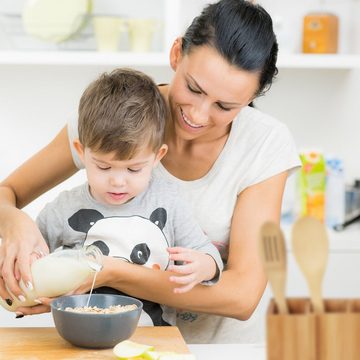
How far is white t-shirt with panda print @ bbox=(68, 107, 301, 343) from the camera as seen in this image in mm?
1854

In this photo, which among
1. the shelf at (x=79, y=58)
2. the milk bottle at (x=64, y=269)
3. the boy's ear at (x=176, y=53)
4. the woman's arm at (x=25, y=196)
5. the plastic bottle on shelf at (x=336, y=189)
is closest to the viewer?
the milk bottle at (x=64, y=269)

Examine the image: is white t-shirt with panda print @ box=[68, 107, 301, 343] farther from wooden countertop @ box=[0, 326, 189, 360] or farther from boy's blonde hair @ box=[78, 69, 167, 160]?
wooden countertop @ box=[0, 326, 189, 360]

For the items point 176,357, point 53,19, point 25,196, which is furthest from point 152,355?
point 53,19

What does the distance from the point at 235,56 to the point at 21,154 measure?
1839mm

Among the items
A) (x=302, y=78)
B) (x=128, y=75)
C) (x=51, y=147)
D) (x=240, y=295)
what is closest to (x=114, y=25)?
(x=302, y=78)

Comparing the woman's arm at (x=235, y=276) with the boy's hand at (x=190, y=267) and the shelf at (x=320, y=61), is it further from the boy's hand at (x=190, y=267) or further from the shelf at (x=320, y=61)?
the shelf at (x=320, y=61)

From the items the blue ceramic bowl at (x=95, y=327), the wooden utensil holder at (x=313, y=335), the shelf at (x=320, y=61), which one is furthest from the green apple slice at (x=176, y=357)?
the shelf at (x=320, y=61)

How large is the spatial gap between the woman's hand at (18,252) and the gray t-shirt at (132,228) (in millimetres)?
106

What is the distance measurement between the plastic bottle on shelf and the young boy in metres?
1.47

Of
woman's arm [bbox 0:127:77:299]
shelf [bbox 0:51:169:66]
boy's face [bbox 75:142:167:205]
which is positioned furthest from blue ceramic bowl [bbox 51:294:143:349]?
shelf [bbox 0:51:169:66]

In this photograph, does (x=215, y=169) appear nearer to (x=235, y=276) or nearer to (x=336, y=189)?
(x=235, y=276)

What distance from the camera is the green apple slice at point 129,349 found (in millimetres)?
1281

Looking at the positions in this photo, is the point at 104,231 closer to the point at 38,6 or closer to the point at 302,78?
the point at 38,6

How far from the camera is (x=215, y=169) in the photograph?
1877 millimetres
